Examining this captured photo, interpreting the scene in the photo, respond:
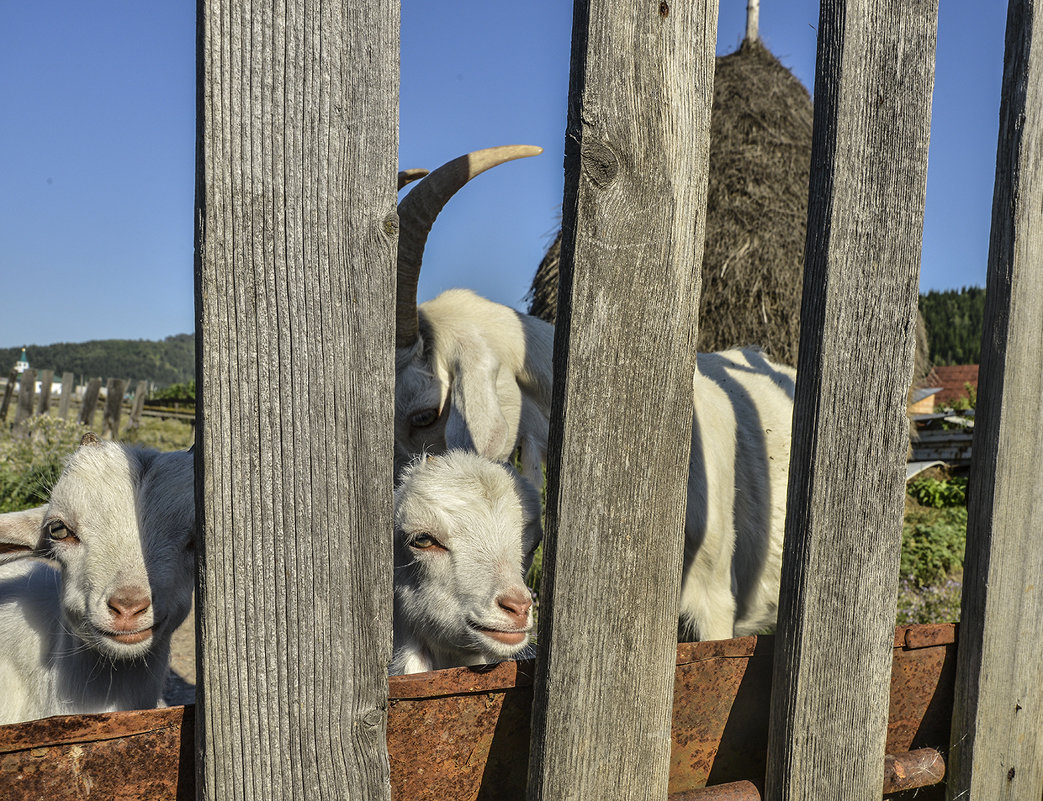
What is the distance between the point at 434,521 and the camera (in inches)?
95.1

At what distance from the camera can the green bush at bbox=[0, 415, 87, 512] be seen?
27.4 ft

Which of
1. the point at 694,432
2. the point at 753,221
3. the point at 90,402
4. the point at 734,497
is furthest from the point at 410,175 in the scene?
the point at 90,402

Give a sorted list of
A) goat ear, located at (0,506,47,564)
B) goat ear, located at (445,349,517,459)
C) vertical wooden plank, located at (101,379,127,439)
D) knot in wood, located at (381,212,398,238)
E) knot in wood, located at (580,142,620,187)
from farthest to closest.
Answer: vertical wooden plank, located at (101,379,127,439) < goat ear, located at (445,349,517,459) < goat ear, located at (0,506,47,564) < knot in wood, located at (580,142,620,187) < knot in wood, located at (381,212,398,238)

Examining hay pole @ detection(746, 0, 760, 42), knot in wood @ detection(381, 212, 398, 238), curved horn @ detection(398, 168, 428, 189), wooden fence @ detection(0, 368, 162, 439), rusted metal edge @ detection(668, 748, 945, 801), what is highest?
hay pole @ detection(746, 0, 760, 42)

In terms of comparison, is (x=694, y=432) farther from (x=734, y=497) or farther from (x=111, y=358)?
(x=111, y=358)

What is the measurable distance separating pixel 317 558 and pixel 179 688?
381cm

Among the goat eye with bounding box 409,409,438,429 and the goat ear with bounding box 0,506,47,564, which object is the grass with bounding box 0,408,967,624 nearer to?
the goat eye with bounding box 409,409,438,429

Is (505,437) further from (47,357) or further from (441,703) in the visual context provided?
(47,357)

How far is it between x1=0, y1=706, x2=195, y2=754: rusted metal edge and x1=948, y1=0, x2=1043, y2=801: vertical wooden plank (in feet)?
6.62

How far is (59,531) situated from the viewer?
2080 mm

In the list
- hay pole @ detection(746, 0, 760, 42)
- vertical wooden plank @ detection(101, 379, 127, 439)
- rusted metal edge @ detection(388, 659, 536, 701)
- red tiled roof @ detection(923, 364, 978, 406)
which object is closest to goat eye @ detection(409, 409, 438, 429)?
rusted metal edge @ detection(388, 659, 536, 701)

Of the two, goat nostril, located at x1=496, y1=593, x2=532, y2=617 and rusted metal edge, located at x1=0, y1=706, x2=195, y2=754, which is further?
goat nostril, located at x1=496, y1=593, x2=532, y2=617

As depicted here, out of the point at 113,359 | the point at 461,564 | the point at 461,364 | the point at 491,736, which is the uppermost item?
the point at 461,364

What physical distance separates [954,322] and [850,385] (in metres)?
53.3
